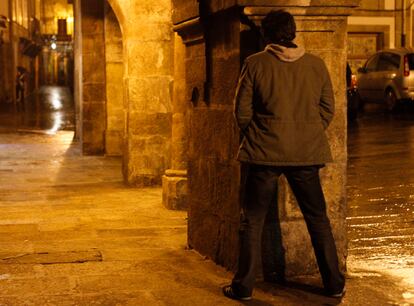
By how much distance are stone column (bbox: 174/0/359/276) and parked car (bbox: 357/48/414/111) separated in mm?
15708

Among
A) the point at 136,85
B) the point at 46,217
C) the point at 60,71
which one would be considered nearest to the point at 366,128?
the point at 136,85

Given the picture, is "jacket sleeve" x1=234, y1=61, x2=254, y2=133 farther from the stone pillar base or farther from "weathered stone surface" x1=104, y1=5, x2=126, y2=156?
"weathered stone surface" x1=104, y1=5, x2=126, y2=156

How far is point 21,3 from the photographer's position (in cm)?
4722

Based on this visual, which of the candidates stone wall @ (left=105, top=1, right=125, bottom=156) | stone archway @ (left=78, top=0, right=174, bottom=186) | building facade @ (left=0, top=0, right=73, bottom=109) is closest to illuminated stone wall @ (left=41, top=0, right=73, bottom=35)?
building facade @ (left=0, top=0, right=73, bottom=109)

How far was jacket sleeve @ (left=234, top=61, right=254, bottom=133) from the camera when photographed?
499 centimetres

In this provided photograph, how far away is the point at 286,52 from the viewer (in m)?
4.99

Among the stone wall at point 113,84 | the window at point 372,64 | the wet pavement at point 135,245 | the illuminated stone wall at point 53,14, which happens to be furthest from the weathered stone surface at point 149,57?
the illuminated stone wall at point 53,14

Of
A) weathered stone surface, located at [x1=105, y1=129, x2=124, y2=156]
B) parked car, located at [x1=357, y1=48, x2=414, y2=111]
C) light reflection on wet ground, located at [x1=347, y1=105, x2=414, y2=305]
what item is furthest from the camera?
parked car, located at [x1=357, y1=48, x2=414, y2=111]

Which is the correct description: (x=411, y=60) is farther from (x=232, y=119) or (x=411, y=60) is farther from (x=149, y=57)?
(x=232, y=119)

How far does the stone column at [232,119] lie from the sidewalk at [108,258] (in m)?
0.23

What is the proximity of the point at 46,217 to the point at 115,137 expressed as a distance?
6064 millimetres

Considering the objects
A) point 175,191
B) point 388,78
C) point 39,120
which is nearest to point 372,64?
point 388,78

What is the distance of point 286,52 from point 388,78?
17344mm

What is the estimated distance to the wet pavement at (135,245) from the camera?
527 cm
